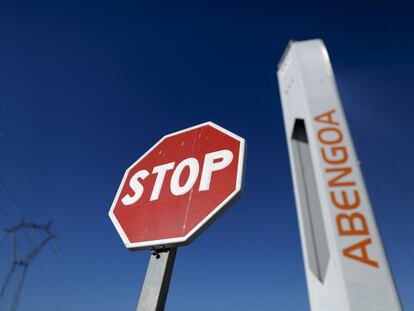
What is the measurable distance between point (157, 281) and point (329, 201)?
5.35ft

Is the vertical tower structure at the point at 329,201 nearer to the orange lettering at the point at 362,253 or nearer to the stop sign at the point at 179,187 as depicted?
the orange lettering at the point at 362,253

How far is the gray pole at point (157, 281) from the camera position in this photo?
7.23ft

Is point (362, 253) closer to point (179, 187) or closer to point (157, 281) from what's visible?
point (157, 281)

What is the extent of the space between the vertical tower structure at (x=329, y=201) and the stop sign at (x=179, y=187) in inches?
30.1

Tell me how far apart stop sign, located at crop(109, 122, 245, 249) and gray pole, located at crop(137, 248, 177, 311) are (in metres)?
0.13

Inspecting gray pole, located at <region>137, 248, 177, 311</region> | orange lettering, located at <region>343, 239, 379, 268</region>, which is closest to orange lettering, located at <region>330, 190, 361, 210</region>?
orange lettering, located at <region>343, 239, 379, 268</region>

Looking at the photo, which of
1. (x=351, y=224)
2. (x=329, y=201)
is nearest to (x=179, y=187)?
(x=329, y=201)

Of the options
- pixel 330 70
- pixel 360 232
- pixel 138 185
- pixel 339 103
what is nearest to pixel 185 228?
pixel 138 185

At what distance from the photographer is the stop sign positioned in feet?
8.66

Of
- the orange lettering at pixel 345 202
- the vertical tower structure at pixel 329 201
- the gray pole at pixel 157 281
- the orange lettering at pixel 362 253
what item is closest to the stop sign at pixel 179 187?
the gray pole at pixel 157 281

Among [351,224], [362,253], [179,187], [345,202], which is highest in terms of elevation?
[179,187]

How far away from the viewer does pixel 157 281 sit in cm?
231

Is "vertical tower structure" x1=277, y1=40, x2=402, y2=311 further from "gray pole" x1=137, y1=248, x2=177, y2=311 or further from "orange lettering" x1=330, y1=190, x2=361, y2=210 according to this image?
"gray pole" x1=137, y1=248, x2=177, y2=311

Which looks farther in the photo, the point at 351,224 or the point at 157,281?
the point at 157,281
